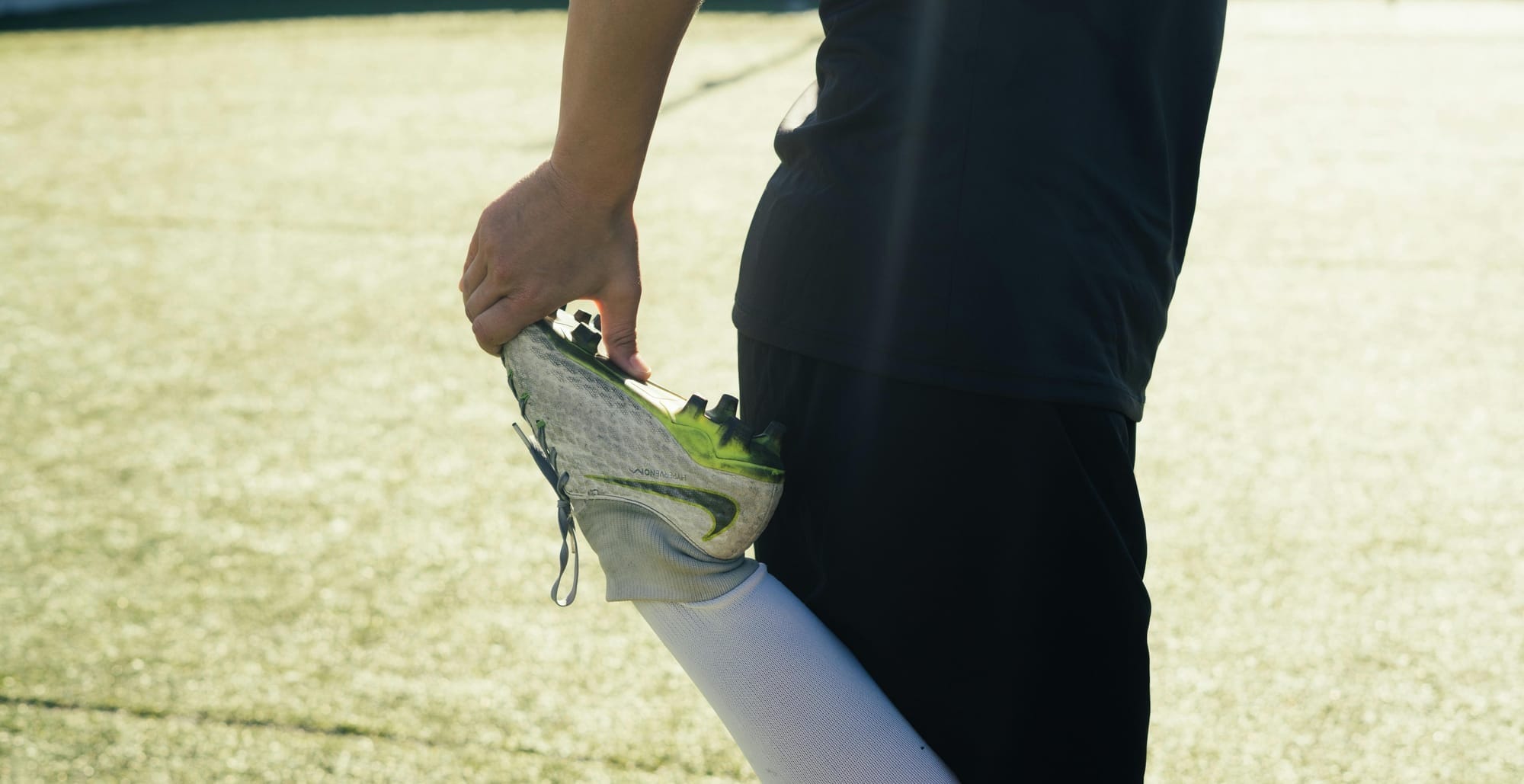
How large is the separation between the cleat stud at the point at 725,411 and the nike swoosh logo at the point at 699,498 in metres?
0.06

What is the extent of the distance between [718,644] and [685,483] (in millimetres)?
146

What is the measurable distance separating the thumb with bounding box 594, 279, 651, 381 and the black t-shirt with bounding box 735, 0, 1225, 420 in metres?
0.15

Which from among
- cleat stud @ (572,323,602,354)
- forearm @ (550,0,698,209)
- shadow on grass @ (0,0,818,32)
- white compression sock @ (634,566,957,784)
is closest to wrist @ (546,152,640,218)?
forearm @ (550,0,698,209)

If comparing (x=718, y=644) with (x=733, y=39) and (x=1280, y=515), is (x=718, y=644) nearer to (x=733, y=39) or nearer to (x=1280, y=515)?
(x=1280, y=515)

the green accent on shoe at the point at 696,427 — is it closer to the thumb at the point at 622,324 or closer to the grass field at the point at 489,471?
the thumb at the point at 622,324

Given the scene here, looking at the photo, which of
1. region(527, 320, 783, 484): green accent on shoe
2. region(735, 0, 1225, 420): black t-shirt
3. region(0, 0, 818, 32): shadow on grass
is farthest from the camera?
region(0, 0, 818, 32): shadow on grass

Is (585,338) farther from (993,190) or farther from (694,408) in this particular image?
(993,190)

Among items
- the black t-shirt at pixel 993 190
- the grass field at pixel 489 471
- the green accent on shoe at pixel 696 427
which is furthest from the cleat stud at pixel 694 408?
the grass field at pixel 489 471

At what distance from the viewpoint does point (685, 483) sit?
104cm

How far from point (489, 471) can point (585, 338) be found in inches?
71.4

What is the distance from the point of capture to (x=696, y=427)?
A: 1035 mm

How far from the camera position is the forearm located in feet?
3.01

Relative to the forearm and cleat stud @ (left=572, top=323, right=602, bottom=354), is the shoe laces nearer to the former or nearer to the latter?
cleat stud @ (left=572, top=323, right=602, bottom=354)

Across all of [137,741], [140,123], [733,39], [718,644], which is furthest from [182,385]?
[733,39]
